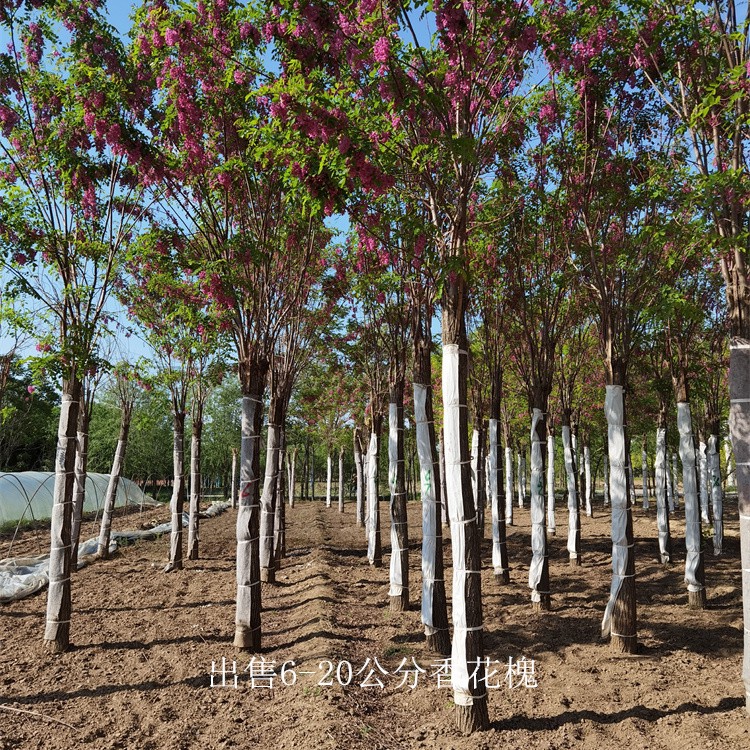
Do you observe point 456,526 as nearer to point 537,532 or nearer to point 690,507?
point 537,532

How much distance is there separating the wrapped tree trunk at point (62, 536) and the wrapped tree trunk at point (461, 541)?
18.1 ft

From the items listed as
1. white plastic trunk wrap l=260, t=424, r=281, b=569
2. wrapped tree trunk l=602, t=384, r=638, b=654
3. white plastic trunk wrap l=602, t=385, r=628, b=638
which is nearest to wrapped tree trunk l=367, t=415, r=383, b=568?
white plastic trunk wrap l=260, t=424, r=281, b=569

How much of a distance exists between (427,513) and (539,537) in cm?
314

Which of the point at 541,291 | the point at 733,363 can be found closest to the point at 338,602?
the point at 541,291

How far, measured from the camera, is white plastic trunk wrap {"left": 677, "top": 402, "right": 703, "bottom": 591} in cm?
1089

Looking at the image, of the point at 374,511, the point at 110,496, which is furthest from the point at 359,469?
the point at 110,496

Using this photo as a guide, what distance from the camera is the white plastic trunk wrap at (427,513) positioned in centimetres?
811

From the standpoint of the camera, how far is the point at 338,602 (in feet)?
34.2

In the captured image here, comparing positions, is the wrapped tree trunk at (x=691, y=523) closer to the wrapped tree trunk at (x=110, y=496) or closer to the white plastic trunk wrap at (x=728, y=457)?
the white plastic trunk wrap at (x=728, y=457)

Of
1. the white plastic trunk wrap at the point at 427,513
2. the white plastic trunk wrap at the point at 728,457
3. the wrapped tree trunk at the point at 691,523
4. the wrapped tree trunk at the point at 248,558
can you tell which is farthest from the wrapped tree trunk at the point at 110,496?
the white plastic trunk wrap at the point at 728,457

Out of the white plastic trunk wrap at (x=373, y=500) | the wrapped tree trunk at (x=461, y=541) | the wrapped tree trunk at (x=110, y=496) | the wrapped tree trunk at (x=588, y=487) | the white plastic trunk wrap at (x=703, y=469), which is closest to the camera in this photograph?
the wrapped tree trunk at (x=461, y=541)

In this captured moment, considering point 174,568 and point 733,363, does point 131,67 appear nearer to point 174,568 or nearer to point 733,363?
point 733,363

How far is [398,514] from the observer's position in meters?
10.7

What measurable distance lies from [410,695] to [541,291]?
22.1ft
